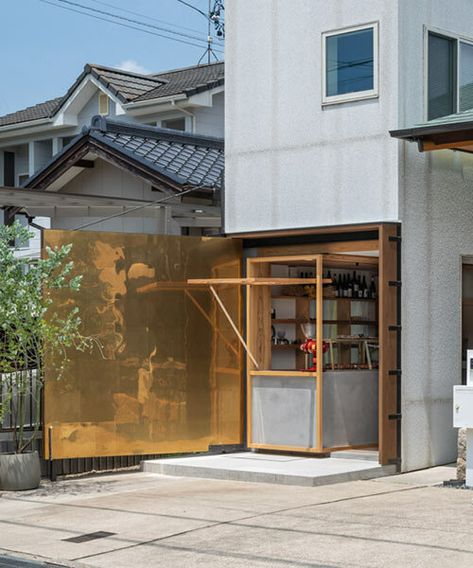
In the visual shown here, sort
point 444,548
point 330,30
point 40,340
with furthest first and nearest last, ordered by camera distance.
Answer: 1. point 330,30
2. point 40,340
3. point 444,548

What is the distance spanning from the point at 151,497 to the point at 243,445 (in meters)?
3.05

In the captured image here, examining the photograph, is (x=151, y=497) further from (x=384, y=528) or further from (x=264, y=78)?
(x=264, y=78)

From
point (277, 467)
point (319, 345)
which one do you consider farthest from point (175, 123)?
point (277, 467)

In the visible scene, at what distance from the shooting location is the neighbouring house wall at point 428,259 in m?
13.7

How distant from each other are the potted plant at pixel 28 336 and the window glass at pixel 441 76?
4686mm

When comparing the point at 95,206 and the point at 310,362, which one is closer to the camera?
the point at 310,362

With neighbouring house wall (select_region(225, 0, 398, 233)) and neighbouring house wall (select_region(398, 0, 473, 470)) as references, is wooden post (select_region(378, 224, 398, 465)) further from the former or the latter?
neighbouring house wall (select_region(225, 0, 398, 233))

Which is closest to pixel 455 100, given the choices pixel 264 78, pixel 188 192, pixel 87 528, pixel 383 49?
pixel 383 49

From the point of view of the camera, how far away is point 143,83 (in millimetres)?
30781

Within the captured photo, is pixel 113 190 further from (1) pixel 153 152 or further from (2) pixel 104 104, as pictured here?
(2) pixel 104 104

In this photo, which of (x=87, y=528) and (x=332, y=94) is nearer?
(x=87, y=528)

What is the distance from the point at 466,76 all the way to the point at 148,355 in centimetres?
517

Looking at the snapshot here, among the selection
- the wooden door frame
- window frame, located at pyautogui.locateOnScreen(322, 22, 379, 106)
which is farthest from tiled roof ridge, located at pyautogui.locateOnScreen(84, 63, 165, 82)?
the wooden door frame

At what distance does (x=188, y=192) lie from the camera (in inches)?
701
